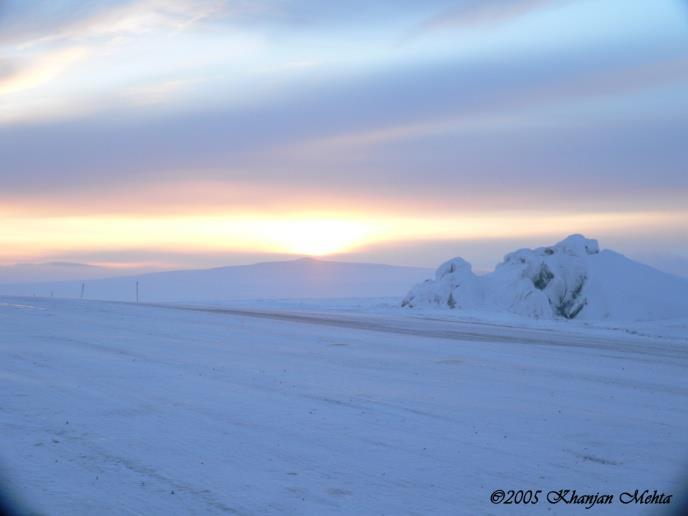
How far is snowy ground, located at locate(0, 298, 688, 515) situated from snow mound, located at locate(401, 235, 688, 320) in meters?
18.6

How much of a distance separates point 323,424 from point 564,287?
104 feet

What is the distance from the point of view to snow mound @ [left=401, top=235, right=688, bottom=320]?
37531mm

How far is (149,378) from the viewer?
12.9 meters

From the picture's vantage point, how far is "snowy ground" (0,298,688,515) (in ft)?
23.9

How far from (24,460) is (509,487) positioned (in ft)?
15.7

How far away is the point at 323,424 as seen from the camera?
9914 mm

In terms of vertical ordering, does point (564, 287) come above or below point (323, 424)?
above

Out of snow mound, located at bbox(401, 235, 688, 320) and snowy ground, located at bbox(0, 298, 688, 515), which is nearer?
snowy ground, located at bbox(0, 298, 688, 515)

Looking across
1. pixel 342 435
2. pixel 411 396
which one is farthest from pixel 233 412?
pixel 411 396

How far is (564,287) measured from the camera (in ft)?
130

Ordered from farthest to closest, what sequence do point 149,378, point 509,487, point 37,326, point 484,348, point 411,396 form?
point 37,326
point 484,348
point 149,378
point 411,396
point 509,487

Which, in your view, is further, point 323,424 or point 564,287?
point 564,287

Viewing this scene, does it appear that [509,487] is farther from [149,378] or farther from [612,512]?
[149,378]

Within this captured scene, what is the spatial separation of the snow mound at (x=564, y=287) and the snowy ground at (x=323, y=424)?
1864 cm
